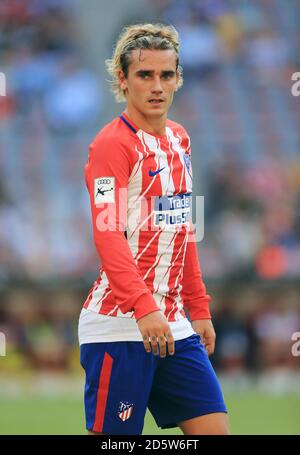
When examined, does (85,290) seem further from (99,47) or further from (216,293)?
(99,47)

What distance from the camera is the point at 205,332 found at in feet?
16.1

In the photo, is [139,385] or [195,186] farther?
[195,186]

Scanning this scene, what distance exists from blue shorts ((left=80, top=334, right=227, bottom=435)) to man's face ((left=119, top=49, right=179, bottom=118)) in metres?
1.02

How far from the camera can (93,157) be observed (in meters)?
4.43

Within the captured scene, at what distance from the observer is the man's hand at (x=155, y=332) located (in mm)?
4172

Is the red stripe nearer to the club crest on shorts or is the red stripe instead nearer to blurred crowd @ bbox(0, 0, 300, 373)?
the club crest on shorts

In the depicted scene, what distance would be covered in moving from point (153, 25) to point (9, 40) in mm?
12699

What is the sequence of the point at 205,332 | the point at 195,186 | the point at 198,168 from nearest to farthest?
1. the point at 205,332
2. the point at 195,186
3. the point at 198,168

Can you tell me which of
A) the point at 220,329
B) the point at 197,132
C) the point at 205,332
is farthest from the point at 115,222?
the point at 197,132

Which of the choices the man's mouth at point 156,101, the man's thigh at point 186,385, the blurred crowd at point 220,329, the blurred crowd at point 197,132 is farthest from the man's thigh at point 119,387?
the blurred crowd at point 197,132

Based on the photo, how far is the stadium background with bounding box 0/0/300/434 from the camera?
13125mm

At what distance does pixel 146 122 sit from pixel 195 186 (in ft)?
36.0

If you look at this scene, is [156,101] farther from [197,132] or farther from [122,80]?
[197,132]

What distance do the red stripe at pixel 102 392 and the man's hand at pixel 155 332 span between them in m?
0.35
